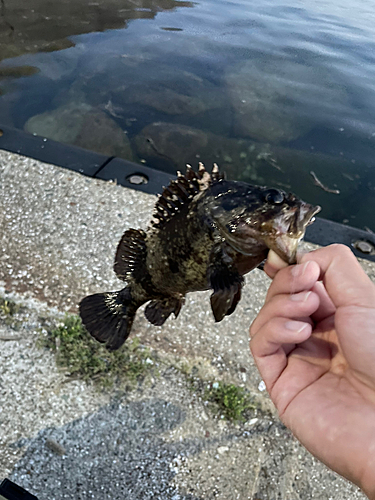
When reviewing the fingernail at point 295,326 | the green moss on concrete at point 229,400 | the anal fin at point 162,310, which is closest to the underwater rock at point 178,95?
the green moss on concrete at point 229,400

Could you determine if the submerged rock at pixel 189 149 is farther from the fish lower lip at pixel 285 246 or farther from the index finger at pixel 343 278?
the fish lower lip at pixel 285 246

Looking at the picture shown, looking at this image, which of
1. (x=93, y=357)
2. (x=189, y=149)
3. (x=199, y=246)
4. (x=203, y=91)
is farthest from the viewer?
(x=203, y=91)

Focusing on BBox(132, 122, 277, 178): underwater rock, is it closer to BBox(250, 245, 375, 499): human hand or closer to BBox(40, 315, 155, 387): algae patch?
BBox(40, 315, 155, 387): algae patch

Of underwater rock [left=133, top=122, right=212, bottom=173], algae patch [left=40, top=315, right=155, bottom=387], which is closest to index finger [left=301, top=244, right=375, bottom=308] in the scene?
algae patch [left=40, top=315, right=155, bottom=387]

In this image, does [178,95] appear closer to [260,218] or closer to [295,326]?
[260,218]

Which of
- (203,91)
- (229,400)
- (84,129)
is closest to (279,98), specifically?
(203,91)
